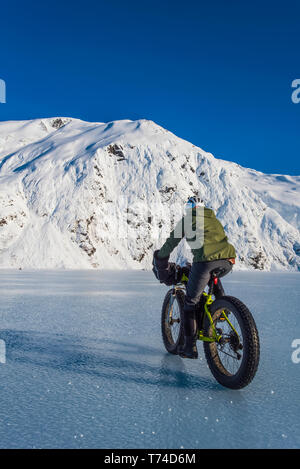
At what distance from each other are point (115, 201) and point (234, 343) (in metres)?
70.5

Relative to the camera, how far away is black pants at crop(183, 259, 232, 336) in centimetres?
373

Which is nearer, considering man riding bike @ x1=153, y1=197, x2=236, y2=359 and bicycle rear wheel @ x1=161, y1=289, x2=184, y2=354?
man riding bike @ x1=153, y1=197, x2=236, y2=359

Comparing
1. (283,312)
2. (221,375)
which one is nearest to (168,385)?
(221,375)

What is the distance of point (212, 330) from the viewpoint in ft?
12.2

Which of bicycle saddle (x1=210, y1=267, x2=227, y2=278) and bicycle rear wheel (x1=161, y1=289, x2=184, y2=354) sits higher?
bicycle saddle (x1=210, y1=267, x2=227, y2=278)

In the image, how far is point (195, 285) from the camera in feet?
12.5

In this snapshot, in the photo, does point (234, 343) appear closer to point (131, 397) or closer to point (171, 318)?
point (131, 397)

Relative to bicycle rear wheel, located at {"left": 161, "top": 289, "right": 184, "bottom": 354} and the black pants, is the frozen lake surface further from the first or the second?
the black pants

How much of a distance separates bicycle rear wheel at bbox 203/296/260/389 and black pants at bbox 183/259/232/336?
0.59 feet

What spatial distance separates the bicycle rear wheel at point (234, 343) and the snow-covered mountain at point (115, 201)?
5408 cm

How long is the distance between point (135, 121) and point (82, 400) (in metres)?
94.2

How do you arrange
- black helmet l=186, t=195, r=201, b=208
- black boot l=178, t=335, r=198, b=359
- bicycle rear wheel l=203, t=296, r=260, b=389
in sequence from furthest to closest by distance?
→ black helmet l=186, t=195, r=201, b=208
black boot l=178, t=335, r=198, b=359
bicycle rear wheel l=203, t=296, r=260, b=389

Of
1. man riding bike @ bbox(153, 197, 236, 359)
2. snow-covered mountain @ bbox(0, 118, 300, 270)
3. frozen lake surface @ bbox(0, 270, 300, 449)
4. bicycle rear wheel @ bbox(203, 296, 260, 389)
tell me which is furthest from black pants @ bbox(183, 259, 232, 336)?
snow-covered mountain @ bbox(0, 118, 300, 270)
